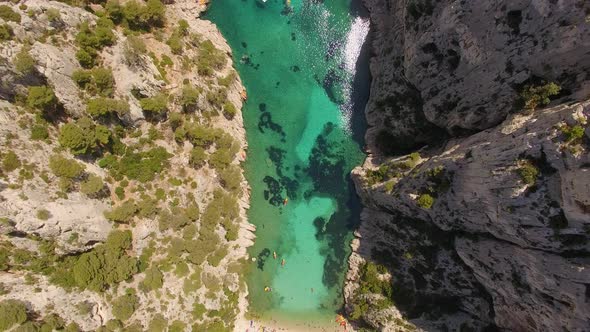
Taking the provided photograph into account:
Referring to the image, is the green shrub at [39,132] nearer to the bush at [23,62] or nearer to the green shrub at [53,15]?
the bush at [23,62]

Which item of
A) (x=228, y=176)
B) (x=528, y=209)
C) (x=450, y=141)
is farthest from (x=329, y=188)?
(x=528, y=209)

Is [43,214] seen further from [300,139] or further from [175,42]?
[300,139]

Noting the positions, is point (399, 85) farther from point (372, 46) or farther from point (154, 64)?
point (154, 64)

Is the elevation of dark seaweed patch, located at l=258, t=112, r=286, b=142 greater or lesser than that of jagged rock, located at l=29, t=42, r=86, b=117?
greater

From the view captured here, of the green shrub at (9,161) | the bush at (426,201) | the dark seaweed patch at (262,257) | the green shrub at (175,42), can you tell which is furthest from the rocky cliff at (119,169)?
the bush at (426,201)

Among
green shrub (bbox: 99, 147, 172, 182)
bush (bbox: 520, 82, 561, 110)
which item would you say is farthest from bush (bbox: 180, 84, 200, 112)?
bush (bbox: 520, 82, 561, 110)

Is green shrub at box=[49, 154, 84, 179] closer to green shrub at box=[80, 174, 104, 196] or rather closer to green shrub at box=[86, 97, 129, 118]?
green shrub at box=[80, 174, 104, 196]
